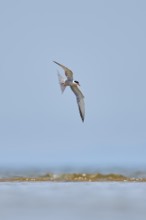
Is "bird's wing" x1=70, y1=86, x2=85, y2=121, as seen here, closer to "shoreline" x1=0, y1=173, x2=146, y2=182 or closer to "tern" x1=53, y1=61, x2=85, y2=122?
"tern" x1=53, y1=61, x2=85, y2=122
